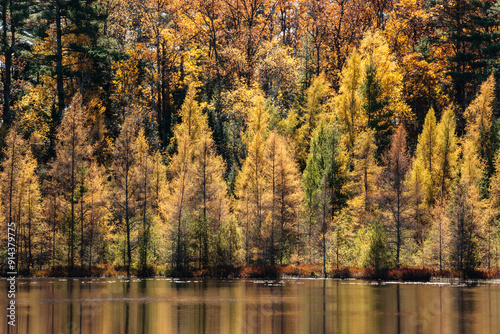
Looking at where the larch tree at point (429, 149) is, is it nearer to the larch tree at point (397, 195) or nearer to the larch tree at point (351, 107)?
the larch tree at point (397, 195)

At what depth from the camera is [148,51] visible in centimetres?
7631

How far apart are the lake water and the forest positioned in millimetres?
9521

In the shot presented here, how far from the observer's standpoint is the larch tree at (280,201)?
189ft

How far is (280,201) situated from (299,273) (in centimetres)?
664

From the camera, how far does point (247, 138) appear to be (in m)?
66.9

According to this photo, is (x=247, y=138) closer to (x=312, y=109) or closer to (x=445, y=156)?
(x=312, y=109)

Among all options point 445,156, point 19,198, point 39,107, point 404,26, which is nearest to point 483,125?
point 445,156

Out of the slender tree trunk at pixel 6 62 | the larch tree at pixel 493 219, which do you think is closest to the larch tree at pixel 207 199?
the larch tree at pixel 493 219

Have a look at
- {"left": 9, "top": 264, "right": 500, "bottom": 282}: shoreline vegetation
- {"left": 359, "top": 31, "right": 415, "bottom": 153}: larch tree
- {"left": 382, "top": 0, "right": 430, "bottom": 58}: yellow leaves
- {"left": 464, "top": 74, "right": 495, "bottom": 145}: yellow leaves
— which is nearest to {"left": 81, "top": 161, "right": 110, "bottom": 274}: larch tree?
{"left": 9, "top": 264, "right": 500, "bottom": 282}: shoreline vegetation

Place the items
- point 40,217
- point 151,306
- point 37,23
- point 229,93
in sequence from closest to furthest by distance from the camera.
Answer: point 151,306, point 40,217, point 229,93, point 37,23

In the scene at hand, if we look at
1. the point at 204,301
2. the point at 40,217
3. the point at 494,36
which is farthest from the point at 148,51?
the point at 204,301

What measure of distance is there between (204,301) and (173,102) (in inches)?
1854

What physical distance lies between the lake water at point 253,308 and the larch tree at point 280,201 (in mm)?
10031

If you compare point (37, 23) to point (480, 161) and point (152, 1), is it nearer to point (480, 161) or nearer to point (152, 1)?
point (152, 1)
